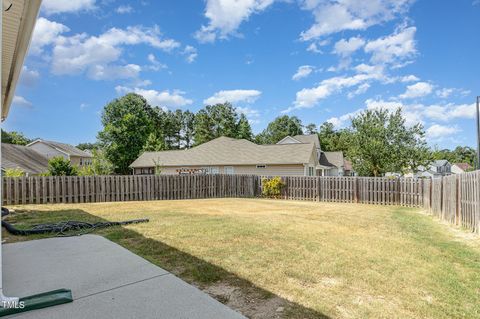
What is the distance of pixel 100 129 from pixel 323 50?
3296cm

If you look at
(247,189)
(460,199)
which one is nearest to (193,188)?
(247,189)

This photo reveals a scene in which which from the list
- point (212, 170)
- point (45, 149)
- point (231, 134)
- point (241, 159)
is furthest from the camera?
point (231, 134)

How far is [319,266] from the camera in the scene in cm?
450

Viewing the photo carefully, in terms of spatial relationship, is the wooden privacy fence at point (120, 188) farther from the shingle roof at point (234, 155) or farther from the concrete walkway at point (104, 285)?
the concrete walkway at point (104, 285)

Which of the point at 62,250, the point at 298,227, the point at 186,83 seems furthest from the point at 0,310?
the point at 186,83

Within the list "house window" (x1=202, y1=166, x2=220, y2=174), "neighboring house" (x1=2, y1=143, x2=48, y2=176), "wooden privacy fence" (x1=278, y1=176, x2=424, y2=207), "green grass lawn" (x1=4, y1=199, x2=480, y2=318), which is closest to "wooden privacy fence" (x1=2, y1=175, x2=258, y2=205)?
"wooden privacy fence" (x1=278, y1=176, x2=424, y2=207)

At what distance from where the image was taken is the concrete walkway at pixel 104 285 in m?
2.63

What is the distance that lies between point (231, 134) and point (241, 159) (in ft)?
87.0

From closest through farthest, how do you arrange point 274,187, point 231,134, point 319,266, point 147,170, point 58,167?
point 319,266 → point 274,187 → point 58,167 → point 147,170 → point 231,134

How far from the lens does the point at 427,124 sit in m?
25.9

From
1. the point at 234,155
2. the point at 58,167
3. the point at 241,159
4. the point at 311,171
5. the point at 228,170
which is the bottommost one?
the point at 311,171

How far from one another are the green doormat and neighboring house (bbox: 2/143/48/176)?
27.9 meters

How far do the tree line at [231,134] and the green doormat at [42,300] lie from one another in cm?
2621

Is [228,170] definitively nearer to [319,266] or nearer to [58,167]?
[58,167]
